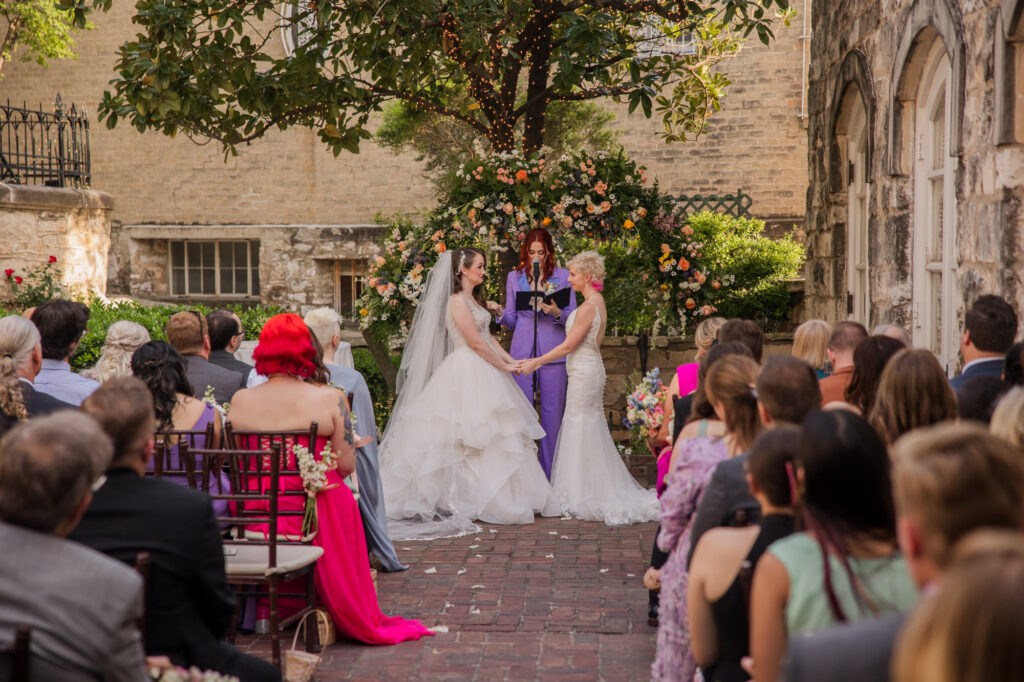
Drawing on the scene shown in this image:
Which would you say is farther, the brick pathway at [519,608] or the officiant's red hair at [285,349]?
the officiant's red hair at [285,349]

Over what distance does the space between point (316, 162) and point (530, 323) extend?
37.0 feet

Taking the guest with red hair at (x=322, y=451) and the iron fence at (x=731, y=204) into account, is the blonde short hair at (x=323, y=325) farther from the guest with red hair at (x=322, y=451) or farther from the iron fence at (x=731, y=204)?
the iron fence at (x=731, y=204)

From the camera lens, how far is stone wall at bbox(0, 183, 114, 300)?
10844 millimetres

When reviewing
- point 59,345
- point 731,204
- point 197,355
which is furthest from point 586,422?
point 731,204

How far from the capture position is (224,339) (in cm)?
603

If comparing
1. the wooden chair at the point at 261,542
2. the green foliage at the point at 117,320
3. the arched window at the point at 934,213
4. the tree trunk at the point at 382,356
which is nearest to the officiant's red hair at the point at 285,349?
the wooden chair at the point at 261,542

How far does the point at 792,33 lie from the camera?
55.0ft

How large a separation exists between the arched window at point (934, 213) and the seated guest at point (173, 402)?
444cm

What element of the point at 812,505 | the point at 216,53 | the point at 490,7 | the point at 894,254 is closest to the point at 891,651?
the point at 812,505

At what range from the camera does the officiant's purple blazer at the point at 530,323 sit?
340 inches

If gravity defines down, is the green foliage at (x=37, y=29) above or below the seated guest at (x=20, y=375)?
above

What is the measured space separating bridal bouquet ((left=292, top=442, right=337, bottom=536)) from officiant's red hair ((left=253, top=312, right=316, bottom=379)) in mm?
408

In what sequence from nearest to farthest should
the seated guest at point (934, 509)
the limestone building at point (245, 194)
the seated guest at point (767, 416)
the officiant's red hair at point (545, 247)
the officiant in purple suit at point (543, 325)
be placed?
1. the seated guest at point (934, 509)
2. the seated guest at point (767, 416)
3. the officiant in purple suit at point (543, 325)
4. the officiant's red hair at point (545, 247)
5. the limestone building at point (245, 194)

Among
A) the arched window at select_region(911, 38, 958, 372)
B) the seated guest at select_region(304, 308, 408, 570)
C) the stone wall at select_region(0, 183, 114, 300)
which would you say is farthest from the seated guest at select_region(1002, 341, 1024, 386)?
the stone wall at select_region(0, 183, 114, 300)
